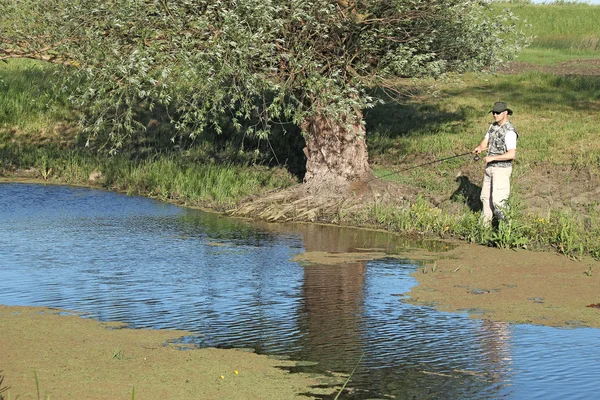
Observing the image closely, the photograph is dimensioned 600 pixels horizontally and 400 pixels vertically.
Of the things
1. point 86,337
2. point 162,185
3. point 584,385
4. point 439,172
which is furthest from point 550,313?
point 162,185

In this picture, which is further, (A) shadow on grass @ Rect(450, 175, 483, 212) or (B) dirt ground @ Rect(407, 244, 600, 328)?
(A) shadow on grass @ Rect(450, 175, 483, 212)

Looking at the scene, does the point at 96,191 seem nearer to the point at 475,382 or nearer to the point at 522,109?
the point at 522,109

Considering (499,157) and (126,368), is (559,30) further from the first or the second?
(126,368)

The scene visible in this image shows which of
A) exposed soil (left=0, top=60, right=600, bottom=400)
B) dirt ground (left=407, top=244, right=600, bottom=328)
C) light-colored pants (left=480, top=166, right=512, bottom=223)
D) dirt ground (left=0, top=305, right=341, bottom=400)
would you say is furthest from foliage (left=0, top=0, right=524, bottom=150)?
dirt ground (left=0, top=305, right=341, bottom=400)

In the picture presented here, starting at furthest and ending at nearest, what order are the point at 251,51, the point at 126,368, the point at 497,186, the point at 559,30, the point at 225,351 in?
1. the point at 559,30
2. the point at 251,51
3. the point at 497,186
4. the point at 225,351
5. the point at 126,368

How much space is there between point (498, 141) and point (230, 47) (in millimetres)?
4543

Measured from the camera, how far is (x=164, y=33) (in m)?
17.3

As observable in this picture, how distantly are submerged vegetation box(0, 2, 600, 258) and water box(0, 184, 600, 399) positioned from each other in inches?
75.5

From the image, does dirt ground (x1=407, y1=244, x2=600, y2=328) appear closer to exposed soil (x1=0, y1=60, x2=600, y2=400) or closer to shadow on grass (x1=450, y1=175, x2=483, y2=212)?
exposed soil (x1=0, y1=60, x2=600, y2=400)

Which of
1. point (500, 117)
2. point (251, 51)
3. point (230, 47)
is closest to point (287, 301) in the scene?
point (500, 117)

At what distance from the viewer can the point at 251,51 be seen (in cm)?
1664

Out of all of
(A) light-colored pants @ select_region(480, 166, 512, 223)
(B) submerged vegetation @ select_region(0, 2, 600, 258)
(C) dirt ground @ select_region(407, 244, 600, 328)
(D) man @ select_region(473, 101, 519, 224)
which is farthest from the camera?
(B) submerged vegetation @ select_region(0, 2, 600, 258)

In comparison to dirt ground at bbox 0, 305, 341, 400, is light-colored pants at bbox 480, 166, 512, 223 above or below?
above

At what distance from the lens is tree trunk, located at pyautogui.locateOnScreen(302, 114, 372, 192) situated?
19.1 metres
